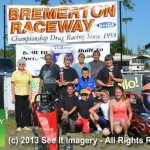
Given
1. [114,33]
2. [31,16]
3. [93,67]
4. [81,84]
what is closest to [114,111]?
[81,84]

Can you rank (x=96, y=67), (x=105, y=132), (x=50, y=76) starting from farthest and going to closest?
(x=96, y=67), (x=50, y=76), (x=105, y=132)

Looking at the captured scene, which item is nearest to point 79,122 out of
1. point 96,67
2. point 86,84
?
point 86,84

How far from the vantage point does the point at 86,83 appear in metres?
11.3

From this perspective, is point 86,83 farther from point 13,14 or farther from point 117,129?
point 13,14

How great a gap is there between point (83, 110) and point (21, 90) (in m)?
1.61

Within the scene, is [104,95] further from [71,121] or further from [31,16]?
[31,16]

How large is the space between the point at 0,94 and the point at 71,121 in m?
3.52

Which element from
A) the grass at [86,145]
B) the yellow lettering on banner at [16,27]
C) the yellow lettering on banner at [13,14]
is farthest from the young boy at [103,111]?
the yellow lettering on banner at [13,14]

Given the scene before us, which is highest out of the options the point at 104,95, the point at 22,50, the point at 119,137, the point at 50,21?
the point at 50,21

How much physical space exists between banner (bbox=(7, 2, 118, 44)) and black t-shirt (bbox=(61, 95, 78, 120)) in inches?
139

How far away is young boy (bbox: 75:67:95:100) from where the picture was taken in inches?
Result: 442

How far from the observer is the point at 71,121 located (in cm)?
1071

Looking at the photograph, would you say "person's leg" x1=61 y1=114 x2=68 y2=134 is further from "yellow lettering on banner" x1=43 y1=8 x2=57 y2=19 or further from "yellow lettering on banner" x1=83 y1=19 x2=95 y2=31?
"yellow lettering on banner" x1=43 y1=8 x2=57 y2=19

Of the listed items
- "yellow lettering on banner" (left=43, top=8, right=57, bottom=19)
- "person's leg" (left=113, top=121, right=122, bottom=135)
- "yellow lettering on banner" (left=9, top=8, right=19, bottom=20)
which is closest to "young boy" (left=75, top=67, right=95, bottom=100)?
"person's leg" (left=113, top=121, right=122, bottom=135)
